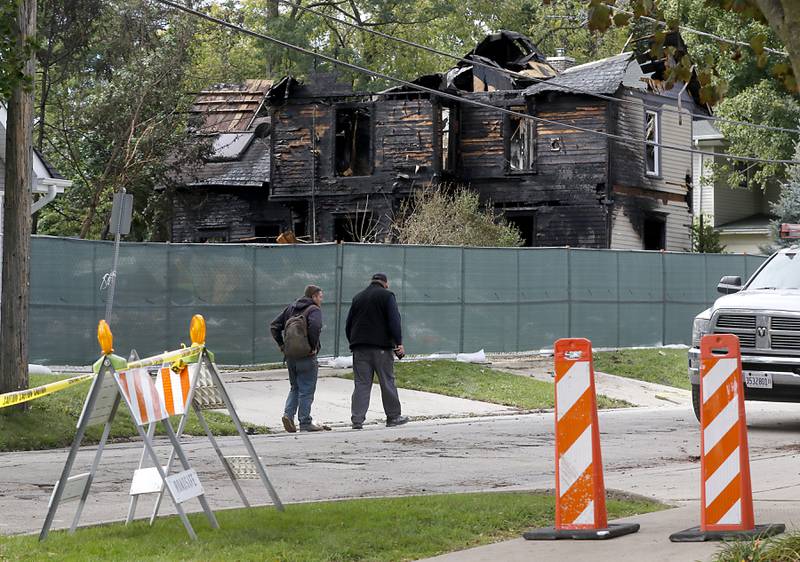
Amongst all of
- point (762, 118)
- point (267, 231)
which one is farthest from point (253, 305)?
point (762, 118)

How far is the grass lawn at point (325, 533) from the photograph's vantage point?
7.84 meters

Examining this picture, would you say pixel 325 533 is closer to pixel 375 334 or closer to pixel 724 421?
pixel 724 421

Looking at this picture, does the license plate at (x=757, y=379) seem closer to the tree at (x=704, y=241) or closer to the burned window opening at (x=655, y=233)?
the burned window opening at (x=655, y=233)

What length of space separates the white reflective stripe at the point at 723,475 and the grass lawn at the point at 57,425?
357 inches

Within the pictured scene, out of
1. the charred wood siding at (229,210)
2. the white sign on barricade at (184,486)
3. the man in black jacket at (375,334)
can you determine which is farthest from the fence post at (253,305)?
the charred wood siding at (229,210)

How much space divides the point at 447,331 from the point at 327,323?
2.73m

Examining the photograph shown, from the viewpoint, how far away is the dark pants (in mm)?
17438

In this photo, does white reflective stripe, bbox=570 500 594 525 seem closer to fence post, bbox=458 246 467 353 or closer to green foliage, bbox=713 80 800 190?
fence post, bbox=458 246 467 353

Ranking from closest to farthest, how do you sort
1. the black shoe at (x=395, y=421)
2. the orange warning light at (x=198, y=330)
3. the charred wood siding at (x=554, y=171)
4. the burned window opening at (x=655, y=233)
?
the orange warning light at (x=198, y=330), the black shoe at (x=395, y=421), the charred wood siding at (x=554, y=171), the burned window opening at (x=655, y=233)

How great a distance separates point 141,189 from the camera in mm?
43438

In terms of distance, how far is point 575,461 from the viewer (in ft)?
27.5

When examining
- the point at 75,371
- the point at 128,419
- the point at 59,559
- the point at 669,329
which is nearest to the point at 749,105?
the point at 669,329

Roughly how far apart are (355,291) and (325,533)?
55.3 feet

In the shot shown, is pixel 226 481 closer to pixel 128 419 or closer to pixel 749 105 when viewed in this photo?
pixel 128 419
